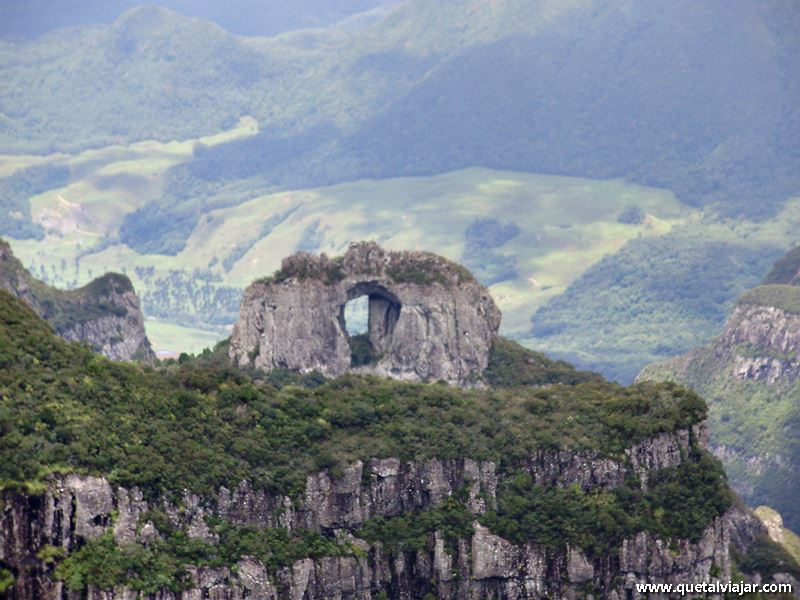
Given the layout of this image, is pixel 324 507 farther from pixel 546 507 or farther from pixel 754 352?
pixel 754 352

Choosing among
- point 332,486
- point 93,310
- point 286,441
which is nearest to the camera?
point 332,486

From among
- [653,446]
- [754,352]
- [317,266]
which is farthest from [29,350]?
[754,352]

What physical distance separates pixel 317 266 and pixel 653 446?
31.6 metres

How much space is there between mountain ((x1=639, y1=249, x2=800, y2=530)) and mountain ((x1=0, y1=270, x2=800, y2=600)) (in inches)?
2434

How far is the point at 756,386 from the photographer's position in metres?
182

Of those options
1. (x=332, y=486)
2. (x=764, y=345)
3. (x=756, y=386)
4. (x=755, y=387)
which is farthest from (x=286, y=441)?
(x=764, y=345)

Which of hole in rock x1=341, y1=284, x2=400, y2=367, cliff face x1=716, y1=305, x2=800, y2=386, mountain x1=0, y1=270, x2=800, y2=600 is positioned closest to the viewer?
mountain x1=0, y1=270, x2=800, y2=600

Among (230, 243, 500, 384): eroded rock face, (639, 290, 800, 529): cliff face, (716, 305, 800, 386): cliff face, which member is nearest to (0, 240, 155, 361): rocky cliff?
(230, 243, 500, 384): eroded rock face

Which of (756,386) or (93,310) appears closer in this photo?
(93,310)

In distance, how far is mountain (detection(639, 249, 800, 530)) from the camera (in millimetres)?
172375

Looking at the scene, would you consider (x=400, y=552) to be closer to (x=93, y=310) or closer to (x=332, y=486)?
(x=332, y=486)

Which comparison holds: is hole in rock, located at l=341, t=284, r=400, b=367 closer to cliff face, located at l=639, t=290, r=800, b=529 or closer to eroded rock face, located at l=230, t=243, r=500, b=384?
eroded rock face, located at l=230, t=243, r=500, b=384

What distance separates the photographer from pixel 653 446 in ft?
344

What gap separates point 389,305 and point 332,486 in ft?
120
